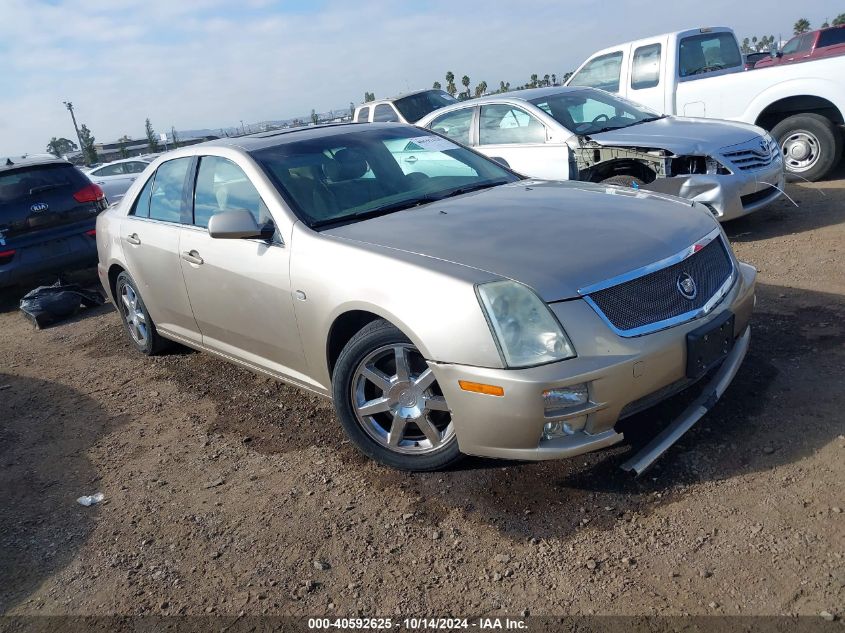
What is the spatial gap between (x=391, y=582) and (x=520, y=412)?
82 cm

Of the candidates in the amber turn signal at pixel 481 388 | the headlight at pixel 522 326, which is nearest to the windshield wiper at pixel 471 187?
the headlight at pixel 522 326

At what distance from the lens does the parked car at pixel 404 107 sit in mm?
13414

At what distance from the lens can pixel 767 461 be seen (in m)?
3.14

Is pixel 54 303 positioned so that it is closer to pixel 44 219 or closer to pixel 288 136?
pixel 44 219

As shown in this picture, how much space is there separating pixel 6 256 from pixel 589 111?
21.4 ft

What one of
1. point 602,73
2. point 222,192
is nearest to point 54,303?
point 222,192

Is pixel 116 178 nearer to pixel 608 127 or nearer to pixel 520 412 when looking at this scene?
pixel 608 127

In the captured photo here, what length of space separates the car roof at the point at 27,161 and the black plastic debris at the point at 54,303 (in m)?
1.44

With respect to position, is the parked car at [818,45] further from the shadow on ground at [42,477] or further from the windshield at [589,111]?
the shadow on ground at [42,477]

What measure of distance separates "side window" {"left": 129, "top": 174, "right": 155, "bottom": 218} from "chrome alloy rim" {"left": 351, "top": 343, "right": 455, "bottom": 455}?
262cm

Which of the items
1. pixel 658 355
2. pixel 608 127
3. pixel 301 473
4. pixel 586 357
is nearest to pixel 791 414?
pixel 658 355

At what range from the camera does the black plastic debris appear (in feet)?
24.8

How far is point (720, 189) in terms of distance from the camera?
258 inches

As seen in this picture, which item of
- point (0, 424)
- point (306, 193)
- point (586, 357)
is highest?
point (306, 193)
